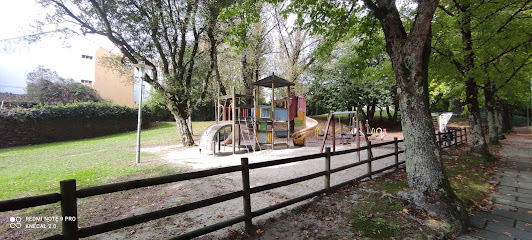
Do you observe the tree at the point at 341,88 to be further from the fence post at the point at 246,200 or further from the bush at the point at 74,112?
the fence post at the point at 246,200

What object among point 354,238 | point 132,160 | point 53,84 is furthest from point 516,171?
point 53,84

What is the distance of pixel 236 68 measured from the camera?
1939cm

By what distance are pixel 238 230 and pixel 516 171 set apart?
32.6ft

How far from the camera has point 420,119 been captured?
177 inches

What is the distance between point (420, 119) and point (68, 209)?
17.3ft


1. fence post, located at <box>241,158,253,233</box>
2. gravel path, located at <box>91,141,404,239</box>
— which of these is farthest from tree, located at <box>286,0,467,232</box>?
fence post, located at <box>241,158,253,233</box>

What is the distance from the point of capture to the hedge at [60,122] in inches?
604

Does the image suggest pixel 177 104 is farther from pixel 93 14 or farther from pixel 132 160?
pixel 93 14

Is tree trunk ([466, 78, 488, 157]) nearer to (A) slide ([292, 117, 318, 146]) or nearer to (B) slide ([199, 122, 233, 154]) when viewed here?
(A) slide ([292, 117, 318, 146])

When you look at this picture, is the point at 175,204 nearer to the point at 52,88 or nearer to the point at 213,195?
the point at 213,195

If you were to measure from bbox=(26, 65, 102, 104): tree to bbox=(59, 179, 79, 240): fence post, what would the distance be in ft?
80.1

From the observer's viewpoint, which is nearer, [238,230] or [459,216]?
[238,230]

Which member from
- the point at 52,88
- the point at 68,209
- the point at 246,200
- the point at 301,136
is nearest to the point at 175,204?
the point at 246,200

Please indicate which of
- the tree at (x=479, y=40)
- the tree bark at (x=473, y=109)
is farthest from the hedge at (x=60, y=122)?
the tree bark at (x=473, y=109)
